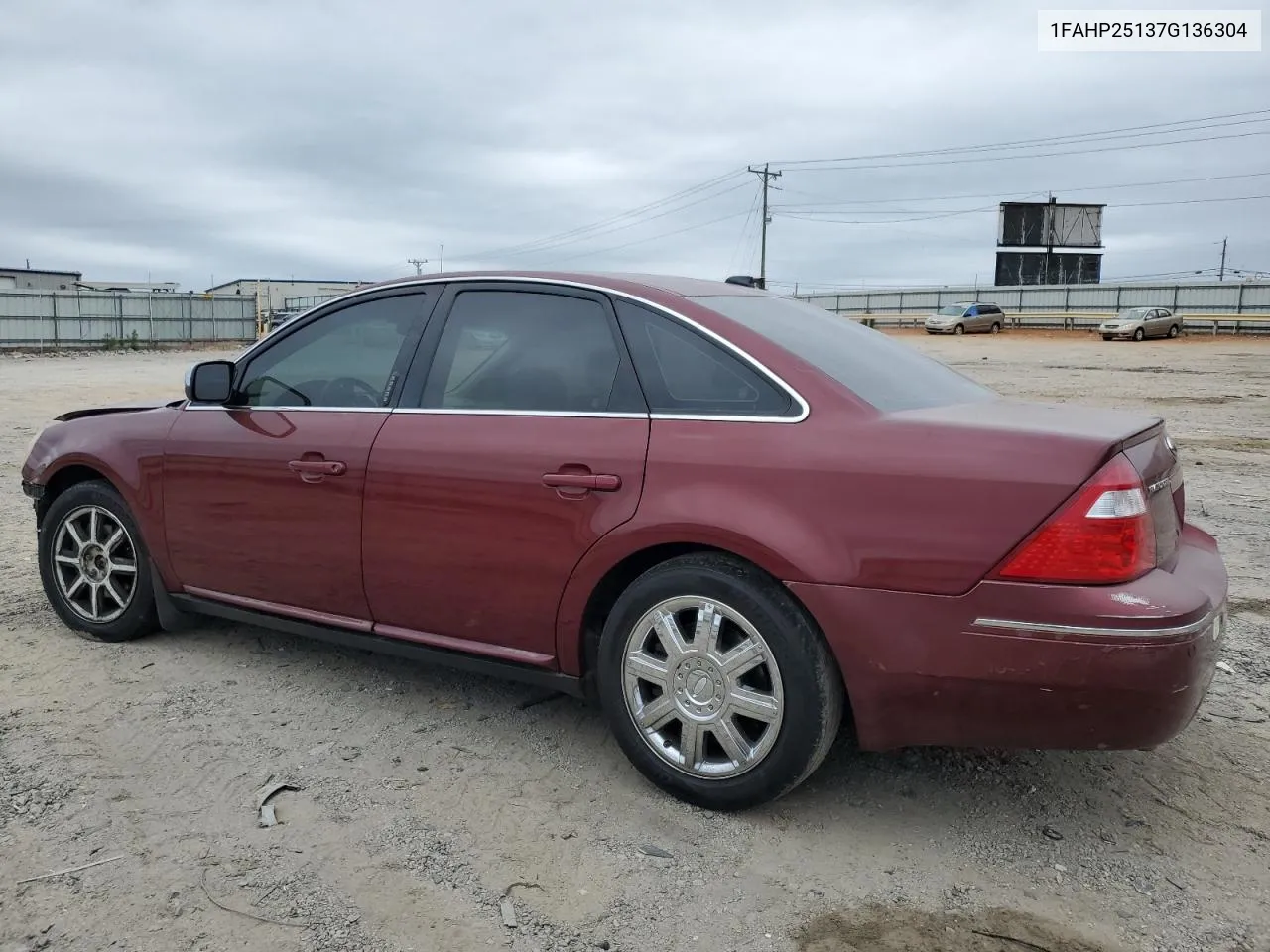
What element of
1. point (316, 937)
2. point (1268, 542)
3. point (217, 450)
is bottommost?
point (316, 937)

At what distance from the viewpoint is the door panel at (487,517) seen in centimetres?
323

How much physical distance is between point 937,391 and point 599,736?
1.64 metres

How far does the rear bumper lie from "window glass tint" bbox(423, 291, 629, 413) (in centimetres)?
101

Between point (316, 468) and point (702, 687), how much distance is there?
1.68m

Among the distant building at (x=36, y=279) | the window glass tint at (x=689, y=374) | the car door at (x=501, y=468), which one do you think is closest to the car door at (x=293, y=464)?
the car door at (x=501, y=468)

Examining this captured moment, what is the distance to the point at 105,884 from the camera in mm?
2709

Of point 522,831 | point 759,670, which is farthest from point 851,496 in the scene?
point 522,831

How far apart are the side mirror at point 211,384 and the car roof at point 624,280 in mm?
769

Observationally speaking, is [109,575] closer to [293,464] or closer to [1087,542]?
[293,464]

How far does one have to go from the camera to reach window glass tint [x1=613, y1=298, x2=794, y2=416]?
3.09 meters

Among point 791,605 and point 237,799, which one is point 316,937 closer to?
point 237,799

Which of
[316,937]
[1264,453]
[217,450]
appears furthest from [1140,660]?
[1264,453]

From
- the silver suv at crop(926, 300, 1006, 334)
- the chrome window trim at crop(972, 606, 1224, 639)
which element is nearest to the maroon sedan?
the chrome window trim at crop(972, 606, 1224, 639)

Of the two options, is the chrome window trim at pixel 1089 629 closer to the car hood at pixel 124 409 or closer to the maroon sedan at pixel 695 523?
the maroon sedan at pixel 695 523
